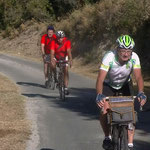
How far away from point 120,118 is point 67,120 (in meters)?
4.32

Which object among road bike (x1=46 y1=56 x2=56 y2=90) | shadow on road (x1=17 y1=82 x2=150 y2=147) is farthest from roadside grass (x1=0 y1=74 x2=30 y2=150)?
road bike (x1=46 y1=56 x2=56 y2=90)

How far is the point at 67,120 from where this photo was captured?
414 inches

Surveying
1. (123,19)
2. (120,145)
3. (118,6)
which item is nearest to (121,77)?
(120,145)

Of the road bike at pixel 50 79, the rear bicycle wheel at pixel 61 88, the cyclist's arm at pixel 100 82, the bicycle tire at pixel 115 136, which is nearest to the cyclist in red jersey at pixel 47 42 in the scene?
the road bike at pixel 50 79

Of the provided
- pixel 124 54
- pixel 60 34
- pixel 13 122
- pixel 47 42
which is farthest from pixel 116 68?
pixel 47 42

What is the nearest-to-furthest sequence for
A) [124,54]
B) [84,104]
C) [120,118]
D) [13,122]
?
[120,118], [124,54], [13,122], [84,104]

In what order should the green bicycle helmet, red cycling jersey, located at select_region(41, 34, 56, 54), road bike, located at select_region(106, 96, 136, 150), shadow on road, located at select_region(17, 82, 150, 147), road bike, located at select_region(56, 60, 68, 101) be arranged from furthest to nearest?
red cycling jersey, located at select_region(41, 34, 56, 54), road bike, located at select_region(56, 60, 68, 101), shadow on road, located at select_region(17, 82, 150, 147), the green bicycle helmet, road bike, located at select_region(106, 96, 136, 150)

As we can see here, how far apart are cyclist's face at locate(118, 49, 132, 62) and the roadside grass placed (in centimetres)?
244

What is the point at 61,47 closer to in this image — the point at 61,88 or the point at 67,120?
the point at 61,88

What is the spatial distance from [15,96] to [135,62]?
23.7ft

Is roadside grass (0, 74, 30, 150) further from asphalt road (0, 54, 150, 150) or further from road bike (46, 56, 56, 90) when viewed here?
road bike (46, 56, 56, 90)

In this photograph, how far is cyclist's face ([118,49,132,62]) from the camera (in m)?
6.68

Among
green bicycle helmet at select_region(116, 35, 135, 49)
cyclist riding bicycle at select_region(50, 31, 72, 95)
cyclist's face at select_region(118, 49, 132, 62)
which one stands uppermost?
green bicycle helmet at select_region(116, 35, 135, 49)

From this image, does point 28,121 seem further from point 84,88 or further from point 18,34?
point 18,34
